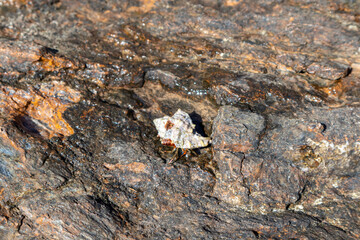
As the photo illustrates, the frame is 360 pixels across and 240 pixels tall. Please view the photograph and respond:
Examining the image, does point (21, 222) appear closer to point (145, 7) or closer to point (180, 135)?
point (180, 135)

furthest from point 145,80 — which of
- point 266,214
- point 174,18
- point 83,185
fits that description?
point 266,214

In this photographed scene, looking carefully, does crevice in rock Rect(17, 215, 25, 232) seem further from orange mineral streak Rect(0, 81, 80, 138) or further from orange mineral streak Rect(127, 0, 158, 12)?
orange mineral streak Rect(127, 0, 158, 12)

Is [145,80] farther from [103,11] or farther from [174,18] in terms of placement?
[103,11]

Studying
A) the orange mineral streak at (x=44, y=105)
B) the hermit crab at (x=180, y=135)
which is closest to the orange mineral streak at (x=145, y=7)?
Result: the orange mineral streak at (x=44, y=105)

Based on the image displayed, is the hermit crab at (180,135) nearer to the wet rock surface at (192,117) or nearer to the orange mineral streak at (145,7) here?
the wet rock surface at (192,117)

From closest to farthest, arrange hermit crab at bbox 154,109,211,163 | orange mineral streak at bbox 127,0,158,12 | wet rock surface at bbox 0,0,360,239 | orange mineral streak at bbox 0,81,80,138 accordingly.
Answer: wet rock surface at bbox 0,0,360,239 → hermit crab at bbox 154,109,211,163 → orange mineral streak at bbox 0,81,80,138 → orange mineral streak at bbox 127,0,158,12

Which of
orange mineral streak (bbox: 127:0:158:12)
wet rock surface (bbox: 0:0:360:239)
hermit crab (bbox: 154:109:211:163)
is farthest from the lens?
orange mineral streak (bbox: 127:0:158:12)

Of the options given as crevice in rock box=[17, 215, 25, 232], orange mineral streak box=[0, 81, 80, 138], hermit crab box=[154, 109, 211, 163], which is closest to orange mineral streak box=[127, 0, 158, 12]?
orange mineral streak box=[0, 81, 80, 138]
